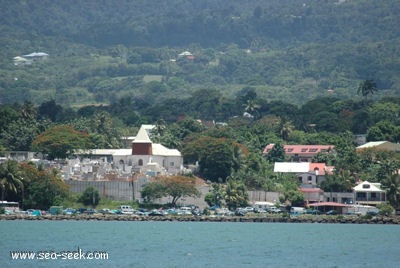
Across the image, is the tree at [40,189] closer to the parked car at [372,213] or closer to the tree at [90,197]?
the tree at [90,197]

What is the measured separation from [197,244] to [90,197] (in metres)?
29.5

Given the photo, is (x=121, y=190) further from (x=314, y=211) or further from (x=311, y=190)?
(x=311, y=190)

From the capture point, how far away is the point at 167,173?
116 meters

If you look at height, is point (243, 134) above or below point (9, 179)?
above

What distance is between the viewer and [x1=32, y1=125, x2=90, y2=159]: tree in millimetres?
122938

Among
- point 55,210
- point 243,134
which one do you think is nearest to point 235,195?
point 55,210

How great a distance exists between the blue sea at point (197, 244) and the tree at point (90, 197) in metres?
7.88

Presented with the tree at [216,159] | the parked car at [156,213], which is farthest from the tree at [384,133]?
the parked car at [156,213]

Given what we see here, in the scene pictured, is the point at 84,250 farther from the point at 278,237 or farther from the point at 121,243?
the point at 278,237

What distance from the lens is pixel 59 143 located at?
123 meters

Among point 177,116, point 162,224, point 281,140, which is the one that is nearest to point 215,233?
point 162,224

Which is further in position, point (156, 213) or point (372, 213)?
point (372, 213)

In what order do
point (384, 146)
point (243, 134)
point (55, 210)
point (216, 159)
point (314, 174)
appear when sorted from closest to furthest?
point (55, 210), point (216, 159), point (314, 174), point (384, 146), point (243, 134)

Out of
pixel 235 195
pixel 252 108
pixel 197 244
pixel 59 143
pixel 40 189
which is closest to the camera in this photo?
pixel 197 244
